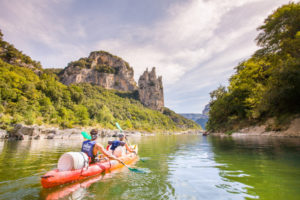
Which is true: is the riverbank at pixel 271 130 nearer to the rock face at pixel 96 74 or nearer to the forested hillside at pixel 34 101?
the forested hillside at pixel 34 101

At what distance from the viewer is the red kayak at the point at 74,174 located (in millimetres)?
4994

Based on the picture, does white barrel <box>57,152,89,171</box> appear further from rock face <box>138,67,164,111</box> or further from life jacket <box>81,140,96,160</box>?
rock face <box>138,67,164,111</box>

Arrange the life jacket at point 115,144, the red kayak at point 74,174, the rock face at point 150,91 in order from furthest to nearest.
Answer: the rock face at point 150,91, the life jacket at point 115,144, the red kayak at point 74,174

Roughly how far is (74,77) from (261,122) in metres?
159

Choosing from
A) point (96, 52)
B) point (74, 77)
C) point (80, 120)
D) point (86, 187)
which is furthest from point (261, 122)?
point (96, 52)

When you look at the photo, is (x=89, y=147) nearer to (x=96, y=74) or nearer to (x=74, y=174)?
(x=74, y=174)

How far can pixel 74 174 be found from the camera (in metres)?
5.71

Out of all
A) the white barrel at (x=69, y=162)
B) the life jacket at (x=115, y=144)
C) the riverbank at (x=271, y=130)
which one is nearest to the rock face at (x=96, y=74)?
the riverbank at (x=271, y=130)

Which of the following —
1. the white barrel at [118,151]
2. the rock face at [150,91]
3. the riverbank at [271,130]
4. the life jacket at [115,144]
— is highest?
the rock face at [150,91]

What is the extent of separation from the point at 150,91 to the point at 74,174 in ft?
596

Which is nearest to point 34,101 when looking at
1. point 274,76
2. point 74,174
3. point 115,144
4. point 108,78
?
point 115,144

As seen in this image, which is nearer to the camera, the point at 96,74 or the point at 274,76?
the point at 274,76

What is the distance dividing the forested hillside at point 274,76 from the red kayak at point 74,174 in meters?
19.1

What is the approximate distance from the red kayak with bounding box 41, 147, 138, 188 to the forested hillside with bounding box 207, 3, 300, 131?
750 inches
